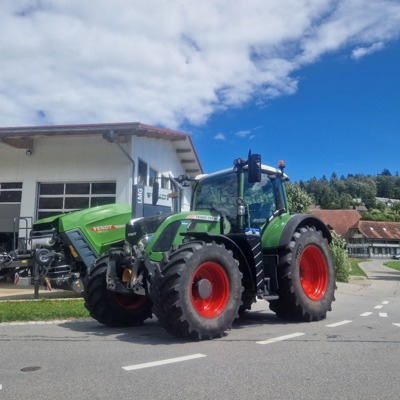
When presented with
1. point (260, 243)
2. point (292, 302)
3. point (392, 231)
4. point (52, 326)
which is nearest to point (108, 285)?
point (52, 326)

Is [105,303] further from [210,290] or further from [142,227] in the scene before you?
[210,290]

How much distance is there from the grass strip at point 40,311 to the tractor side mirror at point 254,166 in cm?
435

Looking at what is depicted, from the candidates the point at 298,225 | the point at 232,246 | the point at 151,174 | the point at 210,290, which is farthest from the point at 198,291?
the point at 151,174

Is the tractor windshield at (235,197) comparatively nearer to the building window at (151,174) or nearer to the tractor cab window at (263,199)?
the tractor cab window at (263,199)

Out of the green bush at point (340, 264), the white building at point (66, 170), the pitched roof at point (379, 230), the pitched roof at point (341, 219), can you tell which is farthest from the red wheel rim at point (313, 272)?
the pitched roof at point (341, 219)

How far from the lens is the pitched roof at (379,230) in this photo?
282 ft

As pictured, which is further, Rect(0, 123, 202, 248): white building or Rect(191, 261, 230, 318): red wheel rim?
Rect(0, 123, 202, 248): white building

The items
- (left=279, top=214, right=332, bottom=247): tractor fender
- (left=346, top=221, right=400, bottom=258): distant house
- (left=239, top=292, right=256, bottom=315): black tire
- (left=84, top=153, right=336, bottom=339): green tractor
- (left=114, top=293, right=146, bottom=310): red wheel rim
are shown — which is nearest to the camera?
(left=84, top=153, right=336, bottom=339): green tractor

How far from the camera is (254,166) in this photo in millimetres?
6734

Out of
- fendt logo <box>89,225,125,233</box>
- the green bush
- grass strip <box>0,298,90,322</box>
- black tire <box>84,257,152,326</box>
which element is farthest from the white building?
the green bush

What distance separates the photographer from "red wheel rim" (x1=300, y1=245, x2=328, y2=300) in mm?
8172

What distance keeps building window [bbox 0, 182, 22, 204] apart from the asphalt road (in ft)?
32.9

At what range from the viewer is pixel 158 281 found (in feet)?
18.5

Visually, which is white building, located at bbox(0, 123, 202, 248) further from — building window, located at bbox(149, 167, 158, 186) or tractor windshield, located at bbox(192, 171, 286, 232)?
tractor windshield, located at bbox(192, 171, 286, 232)
